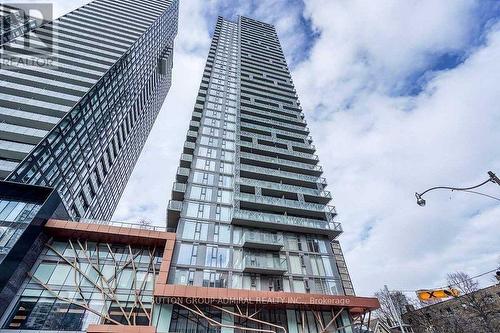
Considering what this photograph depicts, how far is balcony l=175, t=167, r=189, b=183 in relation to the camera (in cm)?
2890

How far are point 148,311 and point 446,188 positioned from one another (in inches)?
801

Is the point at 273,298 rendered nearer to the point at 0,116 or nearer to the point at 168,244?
the point at 168,244

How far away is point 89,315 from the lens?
17688mm

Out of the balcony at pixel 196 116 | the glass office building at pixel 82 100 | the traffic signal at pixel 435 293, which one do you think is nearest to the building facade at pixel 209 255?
the balcony at pixel 196 116

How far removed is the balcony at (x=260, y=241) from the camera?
78.9ft

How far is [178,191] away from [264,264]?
38.6 ft

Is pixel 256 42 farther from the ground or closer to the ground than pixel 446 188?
farther from the ground

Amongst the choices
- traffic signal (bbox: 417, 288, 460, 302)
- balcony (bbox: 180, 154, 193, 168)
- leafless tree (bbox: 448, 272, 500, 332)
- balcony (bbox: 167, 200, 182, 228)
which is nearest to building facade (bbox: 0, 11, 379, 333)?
balcony (bbox: 167, 200, 182, 228)

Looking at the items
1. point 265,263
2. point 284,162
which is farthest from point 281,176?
point 265,263

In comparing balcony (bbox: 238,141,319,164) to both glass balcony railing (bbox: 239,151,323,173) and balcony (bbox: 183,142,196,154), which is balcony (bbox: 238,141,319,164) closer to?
glass balcony railing (bbox: 239,151,323,173)

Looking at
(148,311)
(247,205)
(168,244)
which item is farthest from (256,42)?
(148,311)

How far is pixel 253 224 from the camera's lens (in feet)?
86.6

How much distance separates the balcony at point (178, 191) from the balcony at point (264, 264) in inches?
378

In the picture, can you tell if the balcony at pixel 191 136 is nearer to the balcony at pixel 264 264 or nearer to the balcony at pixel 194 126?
the balcony at pixel 194 126
